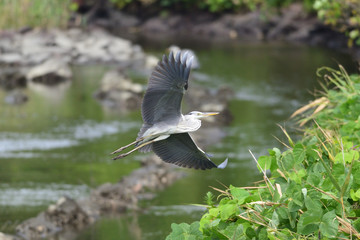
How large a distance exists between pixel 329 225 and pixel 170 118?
4.28ft

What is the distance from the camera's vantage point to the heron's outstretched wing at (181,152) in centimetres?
371

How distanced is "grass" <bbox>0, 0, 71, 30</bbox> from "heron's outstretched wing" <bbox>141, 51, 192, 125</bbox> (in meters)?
19.1

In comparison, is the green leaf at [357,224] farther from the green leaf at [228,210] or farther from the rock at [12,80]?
the rock at [12,80]

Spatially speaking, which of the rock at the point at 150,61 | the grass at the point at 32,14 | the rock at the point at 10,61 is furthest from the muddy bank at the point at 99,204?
the grass at the point at 32,14

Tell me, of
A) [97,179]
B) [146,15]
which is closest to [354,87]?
[97,179]

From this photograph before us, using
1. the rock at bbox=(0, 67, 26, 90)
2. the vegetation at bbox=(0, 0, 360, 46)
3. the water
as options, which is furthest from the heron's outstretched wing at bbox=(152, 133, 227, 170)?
the rock at bbox=(0, 67, 26, 90)

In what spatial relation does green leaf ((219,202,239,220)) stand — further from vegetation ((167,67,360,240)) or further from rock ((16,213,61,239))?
rock ((16,213,61,239))

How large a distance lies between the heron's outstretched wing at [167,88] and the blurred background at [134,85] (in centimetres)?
213

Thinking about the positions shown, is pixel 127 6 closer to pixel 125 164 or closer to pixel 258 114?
pixel 258 114

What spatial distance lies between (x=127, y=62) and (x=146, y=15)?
9.22 m

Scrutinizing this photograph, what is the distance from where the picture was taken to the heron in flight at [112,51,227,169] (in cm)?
354

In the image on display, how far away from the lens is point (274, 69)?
690 inches

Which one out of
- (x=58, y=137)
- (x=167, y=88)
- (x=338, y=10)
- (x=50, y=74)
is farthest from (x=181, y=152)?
(x=50, y=74)

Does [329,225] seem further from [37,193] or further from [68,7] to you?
[68,7]
